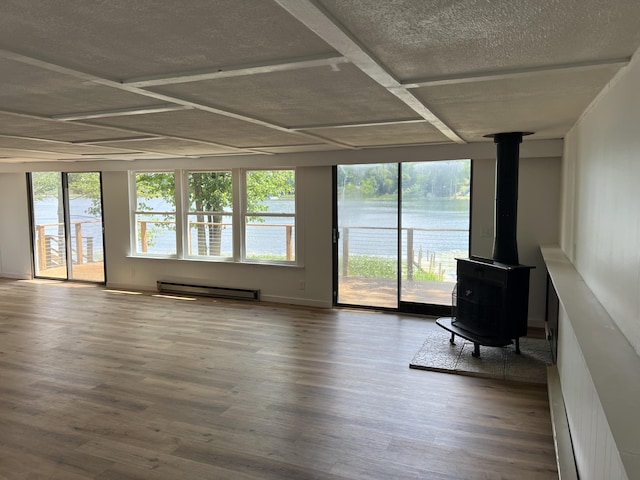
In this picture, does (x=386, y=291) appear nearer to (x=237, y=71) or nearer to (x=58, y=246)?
(x=237, y=71)

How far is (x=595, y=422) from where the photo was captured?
1.85m

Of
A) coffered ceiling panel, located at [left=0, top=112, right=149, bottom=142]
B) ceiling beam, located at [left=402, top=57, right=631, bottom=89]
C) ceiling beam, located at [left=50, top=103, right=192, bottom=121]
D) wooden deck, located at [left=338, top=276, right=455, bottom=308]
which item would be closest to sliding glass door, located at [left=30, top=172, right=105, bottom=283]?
coffered ceiling panel, located at [left=0, top=112, right=149, bottom=142]

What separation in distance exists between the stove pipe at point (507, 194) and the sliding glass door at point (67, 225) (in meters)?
6.52

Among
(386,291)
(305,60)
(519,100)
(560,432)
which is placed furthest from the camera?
(386,291)

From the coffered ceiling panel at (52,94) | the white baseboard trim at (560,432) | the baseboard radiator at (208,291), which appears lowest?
the white baseboard trim at (560,432)

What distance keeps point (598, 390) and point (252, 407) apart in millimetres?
2579

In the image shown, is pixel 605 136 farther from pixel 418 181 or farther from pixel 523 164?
pixel 418 181

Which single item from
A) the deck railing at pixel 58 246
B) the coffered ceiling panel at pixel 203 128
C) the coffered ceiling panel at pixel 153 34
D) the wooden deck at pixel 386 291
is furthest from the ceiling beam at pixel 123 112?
the deck railing at pixel 58 246

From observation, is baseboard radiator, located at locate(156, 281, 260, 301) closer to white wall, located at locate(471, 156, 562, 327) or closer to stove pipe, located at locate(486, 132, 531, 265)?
white wall, located at locate(471, 156, 562, 327)

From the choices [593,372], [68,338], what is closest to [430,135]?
[593,372]

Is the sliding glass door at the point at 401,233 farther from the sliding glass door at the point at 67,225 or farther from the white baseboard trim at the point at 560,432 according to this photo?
the sliding glass door at the point at 67,225

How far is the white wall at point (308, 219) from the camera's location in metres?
5.40

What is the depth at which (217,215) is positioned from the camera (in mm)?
7238

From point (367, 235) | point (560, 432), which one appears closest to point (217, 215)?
point (367, 235)
